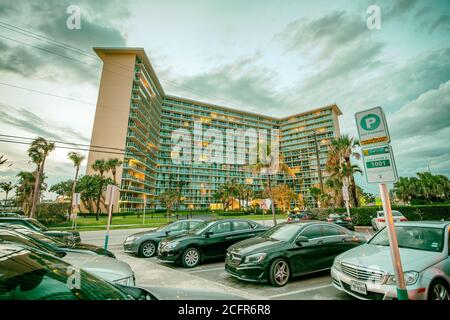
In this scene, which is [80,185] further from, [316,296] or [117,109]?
[316,296]

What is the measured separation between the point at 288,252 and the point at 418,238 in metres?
2.77

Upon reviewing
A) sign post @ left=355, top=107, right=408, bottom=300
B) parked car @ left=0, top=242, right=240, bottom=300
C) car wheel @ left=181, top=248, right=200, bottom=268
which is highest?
sign post @ left=355, top=107, right=408, bottom=300

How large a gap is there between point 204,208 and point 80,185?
41.5 metres

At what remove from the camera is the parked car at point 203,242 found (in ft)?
24.2

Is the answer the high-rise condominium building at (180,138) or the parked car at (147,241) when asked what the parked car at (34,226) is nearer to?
the parked car at (147,241)

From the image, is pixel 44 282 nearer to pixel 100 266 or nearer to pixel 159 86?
pixel 100 266

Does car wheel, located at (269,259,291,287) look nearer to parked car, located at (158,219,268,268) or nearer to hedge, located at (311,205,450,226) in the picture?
parked car, located at (158,219,268,268)

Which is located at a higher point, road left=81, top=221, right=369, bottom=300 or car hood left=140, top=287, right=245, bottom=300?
car hood left=140, top=287, right=245, bottom=300

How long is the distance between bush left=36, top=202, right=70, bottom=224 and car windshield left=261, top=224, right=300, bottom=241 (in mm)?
31387

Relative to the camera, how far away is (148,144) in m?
69.4

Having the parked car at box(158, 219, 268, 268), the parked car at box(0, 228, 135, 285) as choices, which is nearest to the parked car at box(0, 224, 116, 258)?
the parked car at box(0, 228, 135, 285)

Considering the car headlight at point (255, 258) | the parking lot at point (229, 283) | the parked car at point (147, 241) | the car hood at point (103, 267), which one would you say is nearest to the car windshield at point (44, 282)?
the car hood at point (103, 267)

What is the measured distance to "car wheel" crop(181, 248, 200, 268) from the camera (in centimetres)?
734
